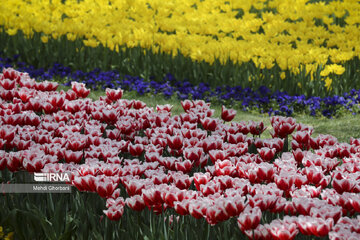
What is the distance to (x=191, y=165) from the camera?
11.1ft

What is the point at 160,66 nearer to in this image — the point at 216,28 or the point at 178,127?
the point at 216,28

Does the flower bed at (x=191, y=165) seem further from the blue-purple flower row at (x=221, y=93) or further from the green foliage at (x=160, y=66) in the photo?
the green foliage at (x=160, y=66)

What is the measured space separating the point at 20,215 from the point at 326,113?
5.14m

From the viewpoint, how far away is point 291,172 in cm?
309

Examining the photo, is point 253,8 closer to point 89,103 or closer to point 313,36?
point 313,36

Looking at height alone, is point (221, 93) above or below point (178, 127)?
below

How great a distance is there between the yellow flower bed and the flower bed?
10.7 feet

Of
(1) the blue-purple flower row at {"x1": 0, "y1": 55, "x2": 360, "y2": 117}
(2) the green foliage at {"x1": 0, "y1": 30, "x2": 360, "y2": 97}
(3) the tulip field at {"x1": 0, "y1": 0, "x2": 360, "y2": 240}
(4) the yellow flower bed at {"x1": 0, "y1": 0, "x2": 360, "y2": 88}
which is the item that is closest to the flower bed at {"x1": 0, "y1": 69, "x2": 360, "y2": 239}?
(3) the tulip field at {"x1": 0, "y1": 0, "x2": 360, "y2": 240}

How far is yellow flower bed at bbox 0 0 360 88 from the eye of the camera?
8.14 m

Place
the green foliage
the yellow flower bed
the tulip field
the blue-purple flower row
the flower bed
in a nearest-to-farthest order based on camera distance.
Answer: the flower bed, the tulip field, the blue-purple flower row, the green foliage, the yellow flower bed

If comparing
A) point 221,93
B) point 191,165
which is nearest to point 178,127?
point 191,165

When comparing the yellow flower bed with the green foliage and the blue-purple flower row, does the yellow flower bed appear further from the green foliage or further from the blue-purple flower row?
the blue-purple flower row

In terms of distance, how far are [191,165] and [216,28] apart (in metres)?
6.88

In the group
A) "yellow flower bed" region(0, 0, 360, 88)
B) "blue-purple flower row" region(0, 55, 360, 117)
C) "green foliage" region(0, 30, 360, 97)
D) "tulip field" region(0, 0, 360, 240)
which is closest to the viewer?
"tulip field" region(0, 0, 360, 240)
